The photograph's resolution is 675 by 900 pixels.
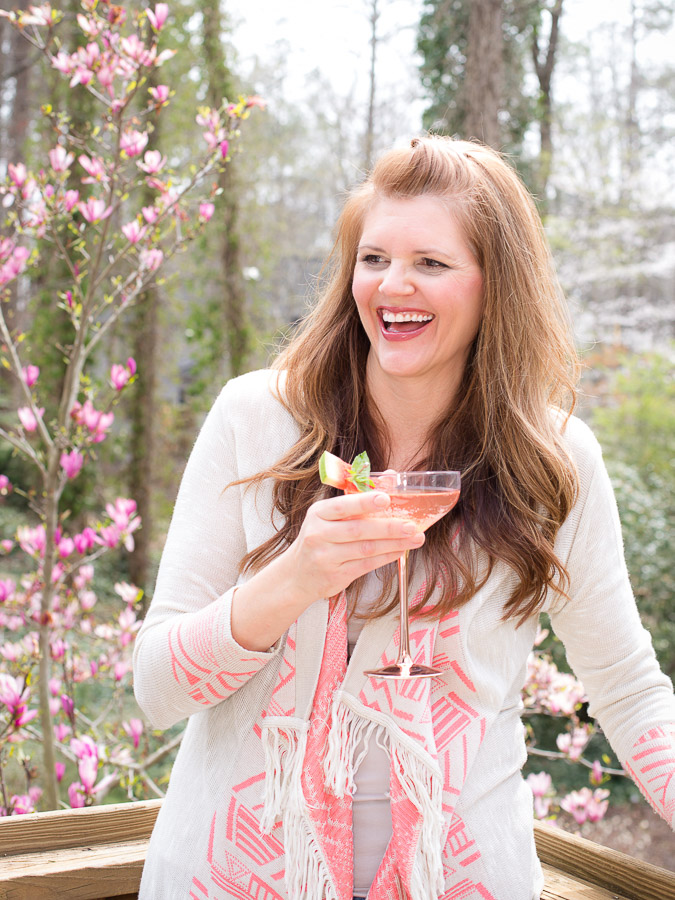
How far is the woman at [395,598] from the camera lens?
1392 mm

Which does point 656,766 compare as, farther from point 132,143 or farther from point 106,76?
point 106,76

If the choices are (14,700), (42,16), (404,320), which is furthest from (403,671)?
(42,16)

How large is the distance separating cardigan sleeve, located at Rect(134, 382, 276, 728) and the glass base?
0.58ft

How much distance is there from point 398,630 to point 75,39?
633 centimetres

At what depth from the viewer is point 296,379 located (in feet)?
5.64

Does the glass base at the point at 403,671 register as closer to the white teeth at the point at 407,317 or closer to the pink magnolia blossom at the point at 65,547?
the white teeth at the point at 407,317

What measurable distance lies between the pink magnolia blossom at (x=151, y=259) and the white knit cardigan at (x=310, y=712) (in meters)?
1.19

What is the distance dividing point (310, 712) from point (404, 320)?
0.72 m

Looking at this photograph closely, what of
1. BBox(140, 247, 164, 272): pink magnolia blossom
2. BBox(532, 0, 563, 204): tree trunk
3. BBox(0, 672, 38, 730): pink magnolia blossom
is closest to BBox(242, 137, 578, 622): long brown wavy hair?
BBox(0, 672, 38, 730): pink magnolia blossom

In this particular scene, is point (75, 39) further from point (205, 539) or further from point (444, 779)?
point (444, 779)

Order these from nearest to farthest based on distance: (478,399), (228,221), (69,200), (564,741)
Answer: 1. (478,399)
2. (69,200)
3. (564,741)
4. (228,221)

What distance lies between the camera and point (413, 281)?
1.52 metres

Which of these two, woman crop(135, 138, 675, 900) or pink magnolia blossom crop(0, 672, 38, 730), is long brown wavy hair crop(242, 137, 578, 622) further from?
pink magnolia blossom crop(0, 672, 38, 730)

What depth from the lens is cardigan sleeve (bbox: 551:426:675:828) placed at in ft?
5.05
